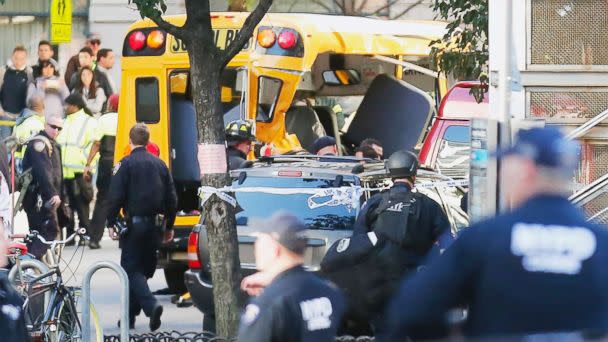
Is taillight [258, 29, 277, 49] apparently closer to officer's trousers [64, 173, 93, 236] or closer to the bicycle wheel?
officer's trousers [64, 173, 93, 236]

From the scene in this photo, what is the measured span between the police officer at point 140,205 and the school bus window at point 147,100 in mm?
2976

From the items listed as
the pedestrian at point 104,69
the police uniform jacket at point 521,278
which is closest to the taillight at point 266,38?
the pedestrian at point 104,69

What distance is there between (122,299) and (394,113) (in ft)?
29.7

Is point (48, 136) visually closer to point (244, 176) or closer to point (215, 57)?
point (244, 176)

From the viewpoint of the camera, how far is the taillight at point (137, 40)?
54.4ft

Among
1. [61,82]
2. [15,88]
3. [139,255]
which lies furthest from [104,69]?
[139,255]

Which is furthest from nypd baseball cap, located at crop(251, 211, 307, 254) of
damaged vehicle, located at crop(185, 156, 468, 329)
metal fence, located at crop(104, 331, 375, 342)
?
damaged vehicle, located at crop(185, 156, 468, 329)

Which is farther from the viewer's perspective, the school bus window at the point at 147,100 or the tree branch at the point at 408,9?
the tree branch at the point at 408,9

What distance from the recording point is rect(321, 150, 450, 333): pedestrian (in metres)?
10.1

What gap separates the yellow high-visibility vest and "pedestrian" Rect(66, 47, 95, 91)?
166 inches

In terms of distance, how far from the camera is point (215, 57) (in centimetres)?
1084

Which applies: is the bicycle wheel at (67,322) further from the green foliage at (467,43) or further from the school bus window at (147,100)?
the school bus window at (147,100)

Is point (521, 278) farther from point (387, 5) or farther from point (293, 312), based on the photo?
point (387, 5)

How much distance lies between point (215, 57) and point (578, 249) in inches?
245
